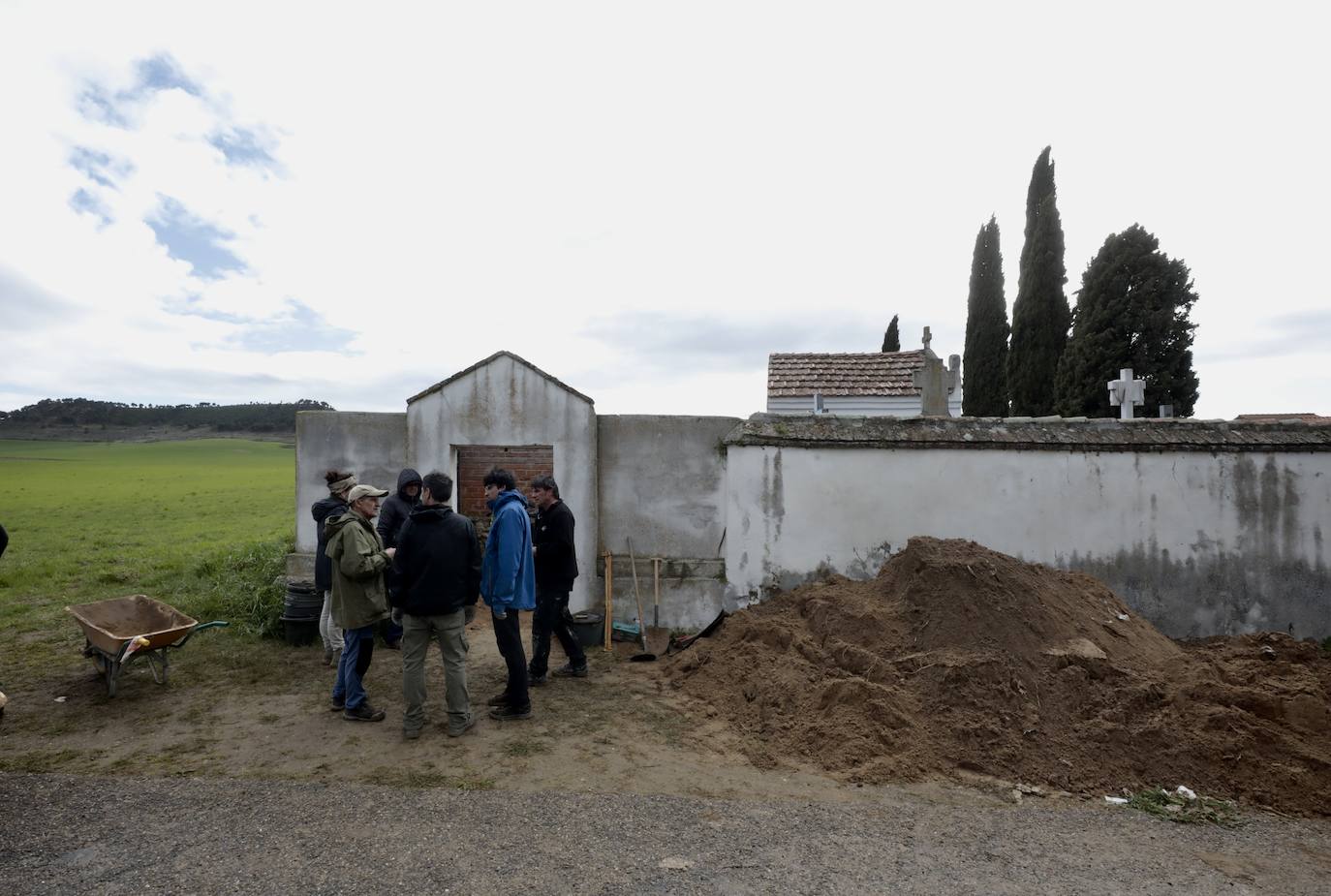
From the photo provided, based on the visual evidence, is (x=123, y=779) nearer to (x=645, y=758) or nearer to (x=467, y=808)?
(x=467, y=808)

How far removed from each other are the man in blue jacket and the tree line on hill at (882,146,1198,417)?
1768 cm

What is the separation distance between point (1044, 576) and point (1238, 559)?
2.57m

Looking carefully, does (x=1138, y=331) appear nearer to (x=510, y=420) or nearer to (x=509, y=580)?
(x=510, y=420)

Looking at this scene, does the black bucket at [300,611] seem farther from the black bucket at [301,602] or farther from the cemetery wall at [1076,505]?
the cemetery wall at [1076,505]

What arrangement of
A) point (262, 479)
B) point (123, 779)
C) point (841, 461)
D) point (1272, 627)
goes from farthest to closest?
1. point (262, 479)
2. point (841, 461)
3. point (1272, 627)
4. point (123, 779)

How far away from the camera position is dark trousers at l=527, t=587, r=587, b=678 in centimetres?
679

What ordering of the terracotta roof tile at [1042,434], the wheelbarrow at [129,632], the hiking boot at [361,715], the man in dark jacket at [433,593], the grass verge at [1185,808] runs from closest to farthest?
the grass verge at [1185,808]
the man in dark jacket at [433,593]
the hiking boot at [361,715]
the wheelbarrow at [129,632]
the terracotta roof tile at [1042,434]

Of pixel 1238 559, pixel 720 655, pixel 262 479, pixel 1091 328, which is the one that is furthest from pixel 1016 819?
pixel 262 479

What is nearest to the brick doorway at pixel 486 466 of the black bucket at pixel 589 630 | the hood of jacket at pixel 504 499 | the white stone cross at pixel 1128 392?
the black bucket at pixel 589 630

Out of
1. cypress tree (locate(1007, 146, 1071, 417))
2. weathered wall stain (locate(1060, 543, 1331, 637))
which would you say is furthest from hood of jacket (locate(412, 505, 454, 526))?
cypress tree (locate(1007, 146, 1071, 417))

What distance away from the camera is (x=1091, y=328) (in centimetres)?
1977

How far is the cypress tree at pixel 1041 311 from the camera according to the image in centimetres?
2142

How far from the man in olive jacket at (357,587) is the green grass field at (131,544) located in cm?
308

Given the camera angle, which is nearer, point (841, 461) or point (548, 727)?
point (548, 727)
